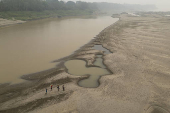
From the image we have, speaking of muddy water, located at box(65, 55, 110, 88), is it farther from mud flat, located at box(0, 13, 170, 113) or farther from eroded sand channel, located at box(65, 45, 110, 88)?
mud flat, located at box(0, 13, 170, 113)

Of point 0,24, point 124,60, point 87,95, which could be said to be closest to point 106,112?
point 87,95

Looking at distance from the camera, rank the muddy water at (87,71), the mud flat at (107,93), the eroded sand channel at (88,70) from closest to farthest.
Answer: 1. the mud flat at (107,93)
2. the muddy water at (87,71)
3. the eroded sand channel at (88,70)

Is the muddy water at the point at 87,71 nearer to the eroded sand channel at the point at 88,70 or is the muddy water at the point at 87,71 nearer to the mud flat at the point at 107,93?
the eroded sand channel at the point at 88,70

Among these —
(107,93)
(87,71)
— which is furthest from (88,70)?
(107,93)

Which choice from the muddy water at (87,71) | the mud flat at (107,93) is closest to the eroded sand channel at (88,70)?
the muddy water at (87,71)

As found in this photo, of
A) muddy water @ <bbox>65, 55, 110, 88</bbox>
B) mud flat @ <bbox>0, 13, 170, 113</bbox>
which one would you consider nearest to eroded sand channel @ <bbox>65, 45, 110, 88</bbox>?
muddy water @ <bbox>65, 55, 110, 88</bbox>

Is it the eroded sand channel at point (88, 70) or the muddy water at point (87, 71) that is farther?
the eroded sand channel at point (88, 70)

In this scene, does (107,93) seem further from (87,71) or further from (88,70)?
(88,70)

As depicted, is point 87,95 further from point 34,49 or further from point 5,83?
point 34,49

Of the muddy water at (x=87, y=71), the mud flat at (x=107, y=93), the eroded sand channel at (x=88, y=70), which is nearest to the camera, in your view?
the mud flat at (x=107, y=93)
